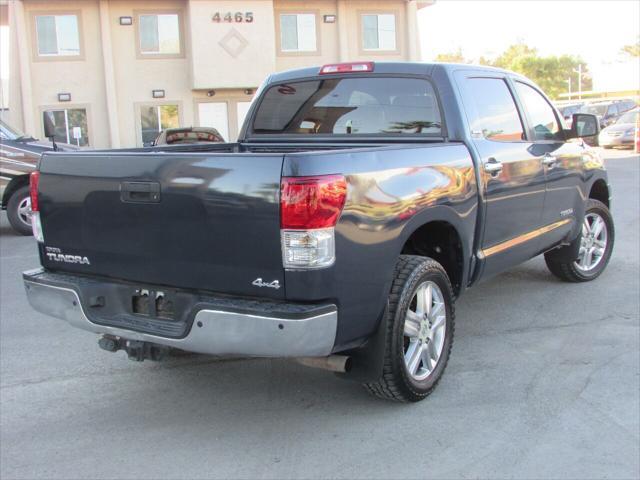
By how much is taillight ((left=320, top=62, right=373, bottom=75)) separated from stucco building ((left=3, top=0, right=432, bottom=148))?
1943 centimetres

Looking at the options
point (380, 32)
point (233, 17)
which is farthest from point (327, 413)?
point (380, 32)

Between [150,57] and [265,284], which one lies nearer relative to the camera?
[265,284]

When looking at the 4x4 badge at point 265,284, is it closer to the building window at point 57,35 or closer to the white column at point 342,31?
the building window at point 57,35

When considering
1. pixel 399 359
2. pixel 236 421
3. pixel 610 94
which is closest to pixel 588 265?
pixel 399 359

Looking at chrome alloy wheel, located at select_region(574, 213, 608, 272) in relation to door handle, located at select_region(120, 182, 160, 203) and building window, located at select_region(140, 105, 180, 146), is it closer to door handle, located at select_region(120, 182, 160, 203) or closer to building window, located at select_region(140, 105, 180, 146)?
door handle, located at select_region(120, 182, 160, 203)

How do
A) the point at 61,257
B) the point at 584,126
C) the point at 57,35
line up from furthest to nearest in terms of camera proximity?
the point at 57,35, the point at 584,126, the point at 61,257

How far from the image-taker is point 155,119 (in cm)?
2459

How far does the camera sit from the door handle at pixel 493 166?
16.0ft

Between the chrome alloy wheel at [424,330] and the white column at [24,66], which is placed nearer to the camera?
the chrome alloy wheel at [424,330]

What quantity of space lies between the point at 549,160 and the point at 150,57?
20685mm

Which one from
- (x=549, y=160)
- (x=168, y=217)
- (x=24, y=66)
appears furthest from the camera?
(x=24, y=66)

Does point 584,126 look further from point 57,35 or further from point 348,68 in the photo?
point 57,35

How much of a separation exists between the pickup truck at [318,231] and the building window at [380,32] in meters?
21.4

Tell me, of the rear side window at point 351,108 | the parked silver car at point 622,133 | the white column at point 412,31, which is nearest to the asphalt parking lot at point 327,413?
the rear side window at point 351,108
